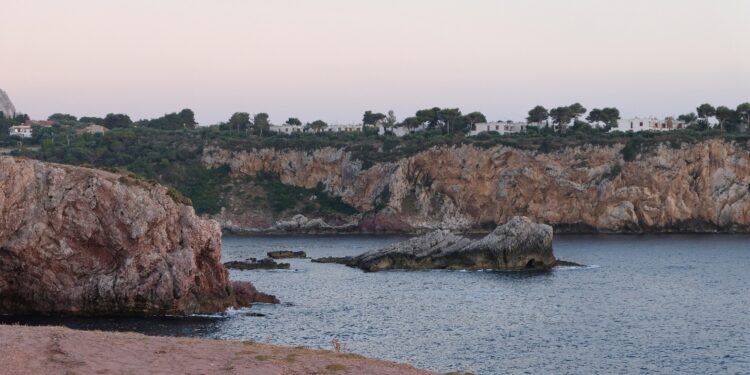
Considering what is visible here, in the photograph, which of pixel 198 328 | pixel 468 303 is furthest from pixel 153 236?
pixel 468 303

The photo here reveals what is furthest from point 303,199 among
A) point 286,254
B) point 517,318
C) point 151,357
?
point 151,357

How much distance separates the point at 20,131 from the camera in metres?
183

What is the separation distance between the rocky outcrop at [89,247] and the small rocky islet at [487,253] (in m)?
34.6

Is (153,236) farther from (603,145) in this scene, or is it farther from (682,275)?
(603,145)

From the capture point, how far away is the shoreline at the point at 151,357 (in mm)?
25219

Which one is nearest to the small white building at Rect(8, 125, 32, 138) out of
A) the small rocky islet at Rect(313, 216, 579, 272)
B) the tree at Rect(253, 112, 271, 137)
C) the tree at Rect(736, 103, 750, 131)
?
the tree at Rect(253, 112, 271, 137)

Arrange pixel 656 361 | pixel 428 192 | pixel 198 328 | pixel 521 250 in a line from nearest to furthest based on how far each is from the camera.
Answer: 1. pixel 656 361
2. pixel 198 328
3. pixel 521 250
4. pixel 428 192

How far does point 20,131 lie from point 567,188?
368 ft

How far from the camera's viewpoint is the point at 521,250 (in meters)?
83.2

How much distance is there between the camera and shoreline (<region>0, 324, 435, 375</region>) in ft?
82.7

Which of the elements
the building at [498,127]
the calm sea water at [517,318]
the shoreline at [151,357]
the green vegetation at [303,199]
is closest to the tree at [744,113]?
the building at [498,127]

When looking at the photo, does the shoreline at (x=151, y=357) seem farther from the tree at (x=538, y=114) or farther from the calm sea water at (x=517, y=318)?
the tree at (x=538, y=114)

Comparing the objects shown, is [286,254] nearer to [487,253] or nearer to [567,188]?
[487,253]

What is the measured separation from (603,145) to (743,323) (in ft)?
287
